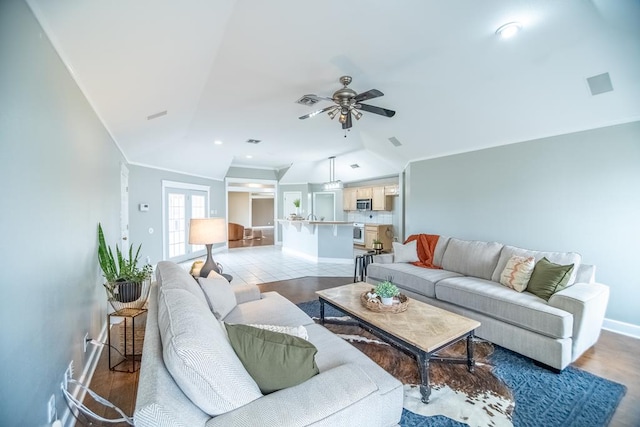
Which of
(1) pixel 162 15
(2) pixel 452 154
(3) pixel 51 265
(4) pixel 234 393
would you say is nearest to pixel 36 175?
(3) pixel 51 265

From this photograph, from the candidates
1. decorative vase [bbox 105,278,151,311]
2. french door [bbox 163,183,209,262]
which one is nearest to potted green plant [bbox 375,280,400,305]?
decorative vase [bbox 105,278,151,311]

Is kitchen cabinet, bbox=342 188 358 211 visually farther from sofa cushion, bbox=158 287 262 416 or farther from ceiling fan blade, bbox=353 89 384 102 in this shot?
sofa cushion, bbox=158 287 262 416

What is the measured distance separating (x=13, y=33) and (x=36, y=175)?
0.62 meters

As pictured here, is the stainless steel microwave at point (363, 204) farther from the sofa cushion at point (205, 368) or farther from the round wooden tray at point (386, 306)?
the sofa cushion at point (205, 368)

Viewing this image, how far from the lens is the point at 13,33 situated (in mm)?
1087

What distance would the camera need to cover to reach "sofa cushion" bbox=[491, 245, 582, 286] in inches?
107

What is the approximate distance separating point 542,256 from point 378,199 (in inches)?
207

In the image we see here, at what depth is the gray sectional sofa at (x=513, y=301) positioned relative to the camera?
2.21 metres

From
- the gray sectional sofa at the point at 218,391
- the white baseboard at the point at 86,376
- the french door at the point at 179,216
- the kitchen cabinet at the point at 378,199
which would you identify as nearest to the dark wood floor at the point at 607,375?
the white baseboard at the point at 86,376

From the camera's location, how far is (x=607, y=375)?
2.17 metres

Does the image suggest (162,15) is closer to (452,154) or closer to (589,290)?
(589,290)

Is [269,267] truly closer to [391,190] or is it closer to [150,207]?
[150,207]

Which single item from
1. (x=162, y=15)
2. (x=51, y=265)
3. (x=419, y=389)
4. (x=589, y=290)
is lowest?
(x=419, y=389)

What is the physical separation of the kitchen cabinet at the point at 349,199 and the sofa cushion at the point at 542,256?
5814 mm
